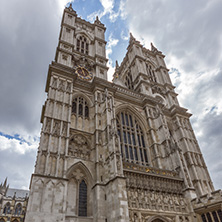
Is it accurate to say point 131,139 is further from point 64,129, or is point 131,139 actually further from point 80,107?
point 64,129

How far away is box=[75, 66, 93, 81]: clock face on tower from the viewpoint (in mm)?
23908

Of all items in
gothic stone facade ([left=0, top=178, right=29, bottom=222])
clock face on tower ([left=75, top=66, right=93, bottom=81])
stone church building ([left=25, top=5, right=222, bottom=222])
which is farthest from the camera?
gothic stone facade ([left=0, top=178, right=29, bottom=222])

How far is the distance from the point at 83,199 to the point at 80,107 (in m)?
9.48

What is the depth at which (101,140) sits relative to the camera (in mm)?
17938

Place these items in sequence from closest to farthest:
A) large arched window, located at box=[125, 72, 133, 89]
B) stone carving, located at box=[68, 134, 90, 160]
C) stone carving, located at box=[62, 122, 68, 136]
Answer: stone carving, located at box=[62, 122, 68, 136]
stone carving, located at box=[68, 134, 90, 160]
large arched window, located at box=[125, 72, 133, 89]

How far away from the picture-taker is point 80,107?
20953mm

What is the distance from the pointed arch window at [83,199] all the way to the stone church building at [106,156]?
0.07 m

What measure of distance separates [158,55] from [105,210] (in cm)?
3151

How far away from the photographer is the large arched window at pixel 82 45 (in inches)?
1103

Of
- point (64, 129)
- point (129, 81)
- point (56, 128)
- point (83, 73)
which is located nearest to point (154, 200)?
point (64, 129)

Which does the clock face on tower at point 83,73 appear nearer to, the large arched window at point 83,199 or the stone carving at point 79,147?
the stone carving at point 79,147

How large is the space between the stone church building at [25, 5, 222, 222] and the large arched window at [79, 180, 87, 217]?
0.07 metres

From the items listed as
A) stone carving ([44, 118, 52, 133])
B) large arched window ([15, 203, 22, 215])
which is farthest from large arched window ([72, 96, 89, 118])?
large arched window ([15, 203, 22, 215])

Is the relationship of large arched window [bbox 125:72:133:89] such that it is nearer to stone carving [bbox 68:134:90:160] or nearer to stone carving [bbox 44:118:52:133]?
stone carving [bbox 68:134:90:160]
